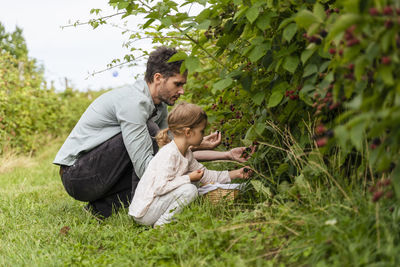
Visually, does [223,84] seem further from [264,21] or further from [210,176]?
[210,176]

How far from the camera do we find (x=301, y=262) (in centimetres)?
199

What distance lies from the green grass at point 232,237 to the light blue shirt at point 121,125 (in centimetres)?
49

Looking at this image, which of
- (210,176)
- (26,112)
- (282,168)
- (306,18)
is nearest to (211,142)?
(210,176)

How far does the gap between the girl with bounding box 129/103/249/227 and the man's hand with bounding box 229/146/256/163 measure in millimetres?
112

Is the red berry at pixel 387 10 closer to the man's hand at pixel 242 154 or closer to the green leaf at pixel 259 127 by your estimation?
the green leaf at pixel 259 127

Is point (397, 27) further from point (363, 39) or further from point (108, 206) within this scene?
point (108, 206)

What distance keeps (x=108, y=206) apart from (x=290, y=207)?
70.9 inches

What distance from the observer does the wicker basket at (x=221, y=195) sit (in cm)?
305

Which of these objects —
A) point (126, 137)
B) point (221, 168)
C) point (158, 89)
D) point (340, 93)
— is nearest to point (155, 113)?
point (158, 89)

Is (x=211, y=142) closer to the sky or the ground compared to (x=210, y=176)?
closer to the sky

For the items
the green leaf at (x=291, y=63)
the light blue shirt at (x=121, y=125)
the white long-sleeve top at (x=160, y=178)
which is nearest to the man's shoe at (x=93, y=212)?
the light blue shirt at (x=121, y=125)

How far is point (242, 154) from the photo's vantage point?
3.22 metres

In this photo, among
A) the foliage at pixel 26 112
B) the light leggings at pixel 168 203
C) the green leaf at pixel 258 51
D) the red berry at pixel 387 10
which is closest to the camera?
the red berry at pixel 387 10

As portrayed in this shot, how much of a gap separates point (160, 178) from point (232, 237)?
89 centimetres
